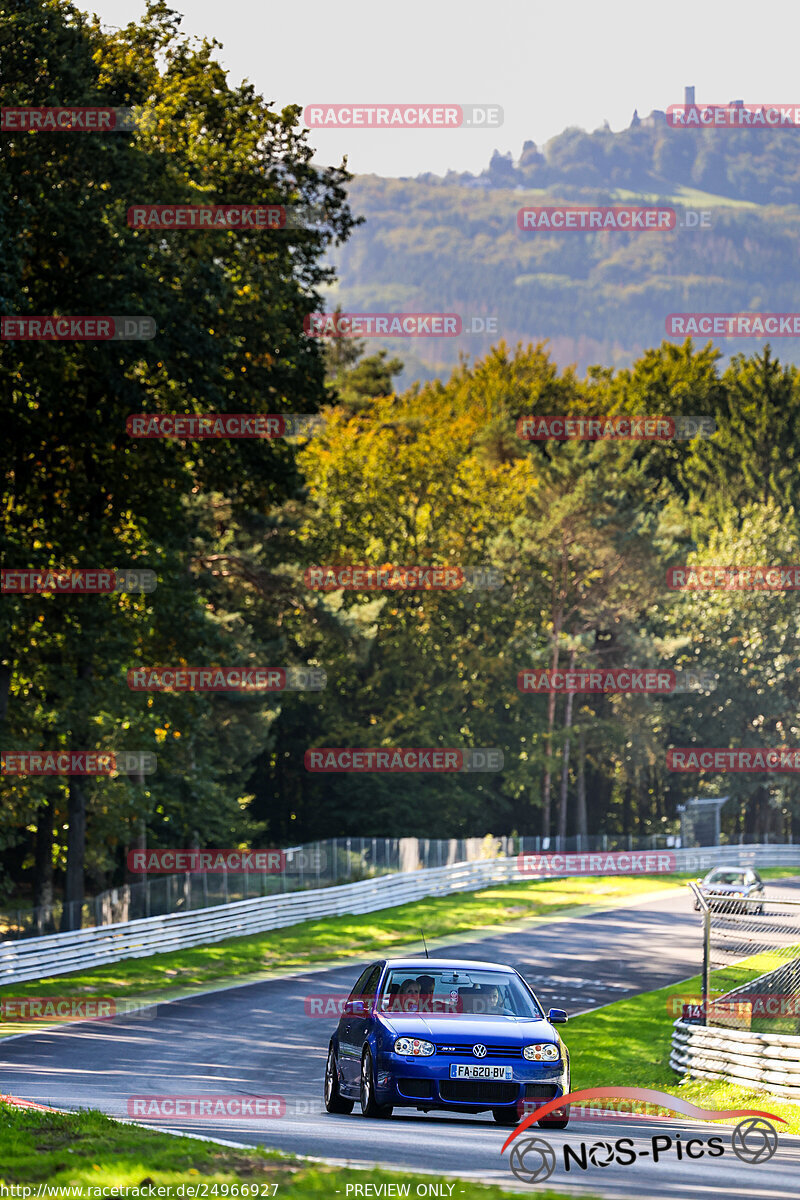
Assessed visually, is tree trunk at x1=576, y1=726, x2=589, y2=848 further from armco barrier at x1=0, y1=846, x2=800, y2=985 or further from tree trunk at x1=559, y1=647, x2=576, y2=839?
armco barrier at x1=0, y1=846, x2=800, y2=985

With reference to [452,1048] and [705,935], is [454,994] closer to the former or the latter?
[452,1048]

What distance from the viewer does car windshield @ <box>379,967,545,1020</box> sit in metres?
12.9

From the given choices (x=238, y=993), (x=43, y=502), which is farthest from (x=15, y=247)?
(x=238, y=993)

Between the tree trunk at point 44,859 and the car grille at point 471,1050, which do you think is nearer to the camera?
the car grille at point 471,1050

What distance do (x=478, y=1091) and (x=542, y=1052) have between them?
61 cm

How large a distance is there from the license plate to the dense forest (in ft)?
46.8

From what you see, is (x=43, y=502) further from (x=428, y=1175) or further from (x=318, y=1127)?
(x=428, y=1175)

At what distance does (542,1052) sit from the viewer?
12016 mm

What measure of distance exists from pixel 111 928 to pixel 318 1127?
20871 millimetres

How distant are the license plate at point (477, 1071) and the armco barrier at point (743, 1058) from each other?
6.17 meters

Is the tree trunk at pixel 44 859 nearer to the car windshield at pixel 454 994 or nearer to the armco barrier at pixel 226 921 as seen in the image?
the armco barrier at pixel 226 921

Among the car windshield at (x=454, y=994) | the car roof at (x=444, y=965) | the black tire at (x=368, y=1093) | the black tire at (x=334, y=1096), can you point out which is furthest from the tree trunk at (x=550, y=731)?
the black tire at (x=368, y=1093)

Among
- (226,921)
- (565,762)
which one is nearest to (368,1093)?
(226,921)

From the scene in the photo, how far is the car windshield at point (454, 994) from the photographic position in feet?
42.2
